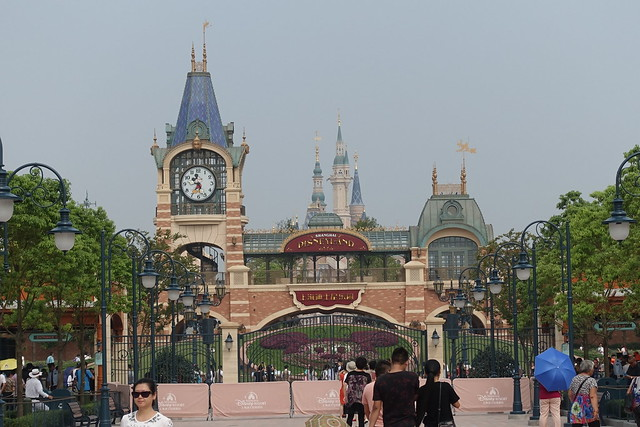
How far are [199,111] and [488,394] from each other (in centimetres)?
4605

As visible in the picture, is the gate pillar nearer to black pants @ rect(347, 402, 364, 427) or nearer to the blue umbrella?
black pants @ rect(347, 402, 364, 427)

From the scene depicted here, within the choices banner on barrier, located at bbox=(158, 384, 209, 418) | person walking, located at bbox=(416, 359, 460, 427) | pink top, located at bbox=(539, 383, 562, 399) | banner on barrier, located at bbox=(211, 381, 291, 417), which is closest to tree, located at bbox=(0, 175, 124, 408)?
banner on barrier, located at bbox=(158, 384, 209, 418)

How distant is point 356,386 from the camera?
21.8 meters

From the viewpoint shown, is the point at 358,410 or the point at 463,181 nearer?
the point at 358,410

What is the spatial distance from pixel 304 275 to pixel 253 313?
362 cm

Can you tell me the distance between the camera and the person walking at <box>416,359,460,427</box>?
1633 cm

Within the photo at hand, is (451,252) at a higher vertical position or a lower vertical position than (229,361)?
higher

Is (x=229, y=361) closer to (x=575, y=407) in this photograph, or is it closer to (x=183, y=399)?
(x=183, y=399)

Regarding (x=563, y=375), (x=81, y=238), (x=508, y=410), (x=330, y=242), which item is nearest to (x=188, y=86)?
(x=330, y=242)

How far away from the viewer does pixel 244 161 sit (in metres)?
78.6

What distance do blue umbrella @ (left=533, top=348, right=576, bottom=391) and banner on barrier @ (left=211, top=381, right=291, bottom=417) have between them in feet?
46.9

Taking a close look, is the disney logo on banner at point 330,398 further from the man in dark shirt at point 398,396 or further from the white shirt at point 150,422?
the white shirt at point 150,422

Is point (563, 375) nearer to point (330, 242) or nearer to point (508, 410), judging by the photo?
point (508, 410)

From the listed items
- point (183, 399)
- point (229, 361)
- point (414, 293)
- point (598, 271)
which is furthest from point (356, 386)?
point (414, 293)
